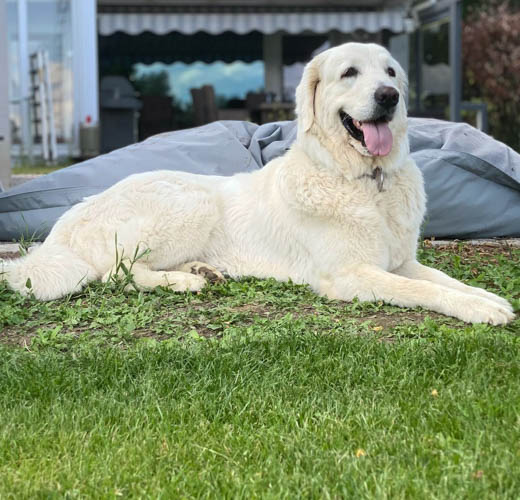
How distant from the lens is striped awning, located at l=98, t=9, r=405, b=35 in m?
13.5

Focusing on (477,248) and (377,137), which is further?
(477,248)

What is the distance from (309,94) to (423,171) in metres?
1.43

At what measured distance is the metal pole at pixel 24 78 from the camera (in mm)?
13391

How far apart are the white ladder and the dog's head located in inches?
372

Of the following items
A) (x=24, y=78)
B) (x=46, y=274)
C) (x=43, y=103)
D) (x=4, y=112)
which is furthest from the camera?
(x=24, y=78)

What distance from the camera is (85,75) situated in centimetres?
1319

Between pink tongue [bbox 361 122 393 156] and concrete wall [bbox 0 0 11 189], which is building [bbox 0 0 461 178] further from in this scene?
pink tongue [bbox 361 122 393 156]

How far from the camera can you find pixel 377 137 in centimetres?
379

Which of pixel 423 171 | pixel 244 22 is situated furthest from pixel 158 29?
pixel 423 171

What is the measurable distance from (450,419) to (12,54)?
13.0 metres

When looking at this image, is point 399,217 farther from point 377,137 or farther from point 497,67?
point 497,67

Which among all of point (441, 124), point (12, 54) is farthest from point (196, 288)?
point (12, 54)

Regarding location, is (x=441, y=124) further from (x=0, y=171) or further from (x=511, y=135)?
(x=511, y=135)

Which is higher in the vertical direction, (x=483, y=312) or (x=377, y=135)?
(x=377, y=135)
